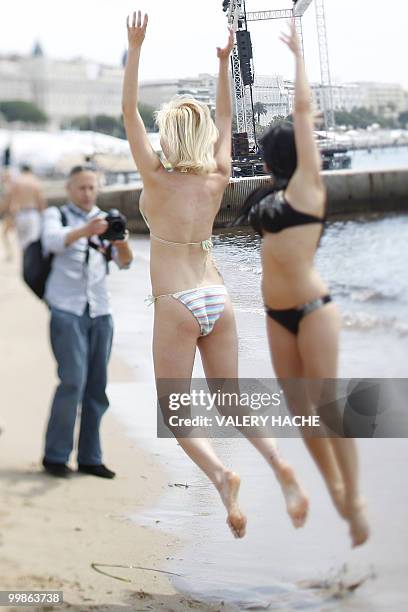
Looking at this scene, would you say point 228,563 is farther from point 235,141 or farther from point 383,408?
point 235,141

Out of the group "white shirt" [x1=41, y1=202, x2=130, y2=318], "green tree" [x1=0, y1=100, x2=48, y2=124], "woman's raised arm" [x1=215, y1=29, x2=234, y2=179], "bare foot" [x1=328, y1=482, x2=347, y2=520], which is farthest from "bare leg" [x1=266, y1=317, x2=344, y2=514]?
"green tree" [x1=0, y1=100, x2=48, y2=124]

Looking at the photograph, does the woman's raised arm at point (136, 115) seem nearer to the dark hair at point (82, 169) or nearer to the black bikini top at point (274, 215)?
the black bikini top at point (274, 215)

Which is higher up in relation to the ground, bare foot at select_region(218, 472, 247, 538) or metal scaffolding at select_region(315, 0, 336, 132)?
metal scaffolding at select_region(315, 0, 336, 132)

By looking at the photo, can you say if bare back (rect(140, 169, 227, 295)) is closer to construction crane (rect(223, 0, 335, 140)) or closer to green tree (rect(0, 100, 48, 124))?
construction crane (rect(223, 0, 335, 140))

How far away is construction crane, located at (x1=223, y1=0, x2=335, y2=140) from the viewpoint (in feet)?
5.34

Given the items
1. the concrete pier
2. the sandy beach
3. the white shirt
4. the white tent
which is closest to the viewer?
the concrete pier

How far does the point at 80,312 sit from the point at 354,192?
68.0 inches

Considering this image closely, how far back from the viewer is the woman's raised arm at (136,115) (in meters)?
1.59

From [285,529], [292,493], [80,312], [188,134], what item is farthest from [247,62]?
[80,312]

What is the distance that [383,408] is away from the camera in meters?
1.66

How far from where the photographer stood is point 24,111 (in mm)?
2834

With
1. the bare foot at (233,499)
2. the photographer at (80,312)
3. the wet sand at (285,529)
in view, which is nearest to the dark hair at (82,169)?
the photographer at (80,312)

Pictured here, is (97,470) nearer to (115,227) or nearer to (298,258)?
(115,227)

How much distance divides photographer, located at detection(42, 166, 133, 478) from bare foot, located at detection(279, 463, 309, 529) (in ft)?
1.84
